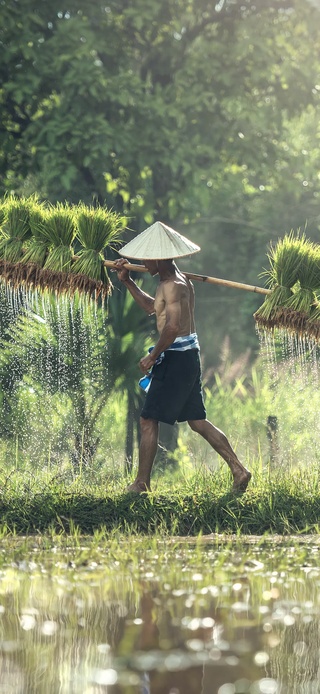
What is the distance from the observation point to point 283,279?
9.95m

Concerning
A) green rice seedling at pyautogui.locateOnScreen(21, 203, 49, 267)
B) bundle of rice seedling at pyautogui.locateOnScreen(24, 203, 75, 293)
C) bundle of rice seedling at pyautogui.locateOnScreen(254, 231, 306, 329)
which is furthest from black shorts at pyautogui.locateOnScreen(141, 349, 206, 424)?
green rice seedling at pyautogui.locateOnScreen(21, 203, 49, 267)

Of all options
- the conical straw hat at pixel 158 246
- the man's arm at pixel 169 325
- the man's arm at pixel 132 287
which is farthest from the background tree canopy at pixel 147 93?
the man's arm at pixel 169 325

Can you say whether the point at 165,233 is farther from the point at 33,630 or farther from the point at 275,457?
the point at 33,630

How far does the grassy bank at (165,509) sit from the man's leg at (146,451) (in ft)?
0.42

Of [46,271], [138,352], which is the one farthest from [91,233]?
[138,352]

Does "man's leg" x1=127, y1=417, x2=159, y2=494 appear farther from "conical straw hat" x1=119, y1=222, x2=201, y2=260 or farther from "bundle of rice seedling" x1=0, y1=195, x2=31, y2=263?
"bundle of rice seedling" x1=0, y1=195, x2=31, y2=263

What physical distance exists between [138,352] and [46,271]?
3762 mm

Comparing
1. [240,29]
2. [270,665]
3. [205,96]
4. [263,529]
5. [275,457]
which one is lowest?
[270,665]

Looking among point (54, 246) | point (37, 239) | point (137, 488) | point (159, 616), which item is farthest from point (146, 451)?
point (159, 616)

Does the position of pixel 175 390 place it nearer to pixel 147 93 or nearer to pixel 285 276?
pixel 285 276

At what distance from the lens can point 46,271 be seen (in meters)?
10.0

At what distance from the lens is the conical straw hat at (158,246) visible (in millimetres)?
9570

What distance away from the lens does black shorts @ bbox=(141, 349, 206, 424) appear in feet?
31.4

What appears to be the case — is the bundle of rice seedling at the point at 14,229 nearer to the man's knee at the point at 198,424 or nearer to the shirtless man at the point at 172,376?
the shirtless man at the point at 172,376
